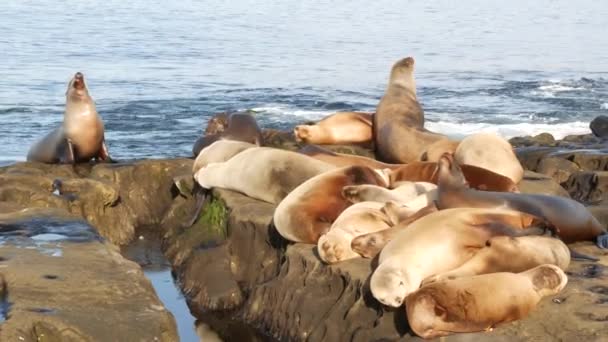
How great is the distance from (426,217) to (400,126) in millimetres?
3626

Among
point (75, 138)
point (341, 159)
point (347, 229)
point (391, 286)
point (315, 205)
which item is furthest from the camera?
point (75, 138)

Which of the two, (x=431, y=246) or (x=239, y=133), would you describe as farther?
(x=239, y=133)

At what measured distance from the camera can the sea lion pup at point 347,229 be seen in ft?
20.0

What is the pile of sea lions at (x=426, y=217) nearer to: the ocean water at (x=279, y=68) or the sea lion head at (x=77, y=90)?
the sea lion head at (x=77, y=90)

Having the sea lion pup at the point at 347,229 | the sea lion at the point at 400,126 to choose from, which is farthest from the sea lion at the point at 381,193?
the sea lion at the point at 400,126

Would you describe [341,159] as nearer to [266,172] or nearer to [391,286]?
[266,172]

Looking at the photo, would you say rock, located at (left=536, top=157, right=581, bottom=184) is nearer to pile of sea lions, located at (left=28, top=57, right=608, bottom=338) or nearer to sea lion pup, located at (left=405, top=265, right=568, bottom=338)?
pile of sea lions, located at (left=28, top=57, right=608, bottom=338)

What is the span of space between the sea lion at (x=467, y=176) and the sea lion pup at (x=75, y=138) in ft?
12.7

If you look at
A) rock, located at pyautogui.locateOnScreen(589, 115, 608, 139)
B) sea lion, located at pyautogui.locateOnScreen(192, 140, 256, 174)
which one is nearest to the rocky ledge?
sea lion, located at pyautogui.locateOnScreen(192, 140, 256, 174)

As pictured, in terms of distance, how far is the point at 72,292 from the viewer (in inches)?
215

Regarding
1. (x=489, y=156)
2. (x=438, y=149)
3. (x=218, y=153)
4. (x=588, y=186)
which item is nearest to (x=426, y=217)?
(x=489, y=156)

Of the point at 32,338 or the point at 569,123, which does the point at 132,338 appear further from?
the point at 569,123

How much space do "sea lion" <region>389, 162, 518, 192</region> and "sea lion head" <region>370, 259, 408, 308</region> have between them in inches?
77.4

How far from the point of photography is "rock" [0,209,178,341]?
499 centimetres
